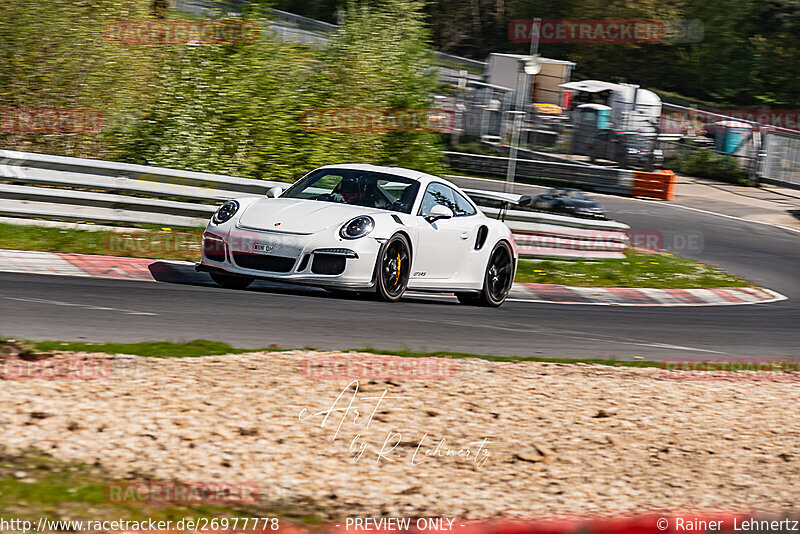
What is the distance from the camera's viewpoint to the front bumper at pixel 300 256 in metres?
8.92

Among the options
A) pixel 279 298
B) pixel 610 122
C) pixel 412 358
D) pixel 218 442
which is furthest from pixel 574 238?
pixel 610 122

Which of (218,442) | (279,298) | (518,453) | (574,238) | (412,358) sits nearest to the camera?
(218,442)

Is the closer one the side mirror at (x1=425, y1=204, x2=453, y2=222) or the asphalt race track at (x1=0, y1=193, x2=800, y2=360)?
the asphalt race track at (x1=0, y1=193, x2=800, y2=360)

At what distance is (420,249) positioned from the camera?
9.88 m

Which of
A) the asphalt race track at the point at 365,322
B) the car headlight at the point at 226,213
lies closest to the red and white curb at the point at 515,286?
the asphalt race track at the point at 365,322

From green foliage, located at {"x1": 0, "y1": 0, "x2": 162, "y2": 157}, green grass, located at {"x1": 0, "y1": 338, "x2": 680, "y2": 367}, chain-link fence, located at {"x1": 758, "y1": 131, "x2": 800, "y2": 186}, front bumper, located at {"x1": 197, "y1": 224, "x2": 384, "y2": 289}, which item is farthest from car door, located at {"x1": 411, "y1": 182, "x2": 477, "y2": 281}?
chain-link fence, located at {"x1": 758, "y1": 131, "x2": 800, "y2": 186}

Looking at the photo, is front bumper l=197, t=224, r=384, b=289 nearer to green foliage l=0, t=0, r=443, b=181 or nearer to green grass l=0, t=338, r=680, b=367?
green grass l=0, t=338, r=680, b=367

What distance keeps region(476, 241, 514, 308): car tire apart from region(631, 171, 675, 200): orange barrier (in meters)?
19.1

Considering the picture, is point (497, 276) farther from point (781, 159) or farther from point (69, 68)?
point (781, 159)

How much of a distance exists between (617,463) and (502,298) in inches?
238

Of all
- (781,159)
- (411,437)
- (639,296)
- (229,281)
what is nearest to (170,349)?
(411,437)

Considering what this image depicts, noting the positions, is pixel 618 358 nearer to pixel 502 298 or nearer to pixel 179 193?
pixel 502 298

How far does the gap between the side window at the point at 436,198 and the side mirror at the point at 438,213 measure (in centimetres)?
10

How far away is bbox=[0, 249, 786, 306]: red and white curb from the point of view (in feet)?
32.7
